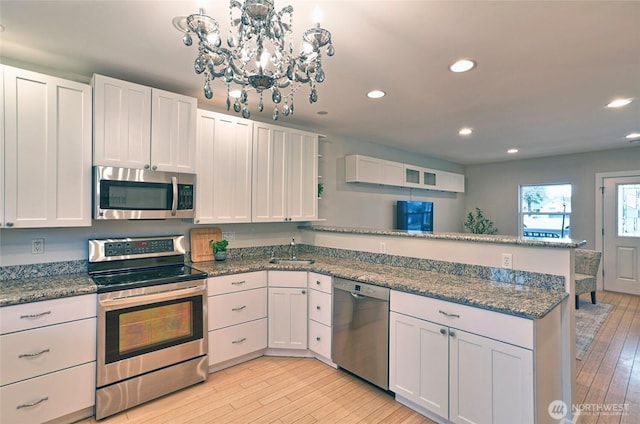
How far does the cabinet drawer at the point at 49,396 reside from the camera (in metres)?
1.92

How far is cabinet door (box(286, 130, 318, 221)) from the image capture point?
3.63 m

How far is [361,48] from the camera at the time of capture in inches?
84.7

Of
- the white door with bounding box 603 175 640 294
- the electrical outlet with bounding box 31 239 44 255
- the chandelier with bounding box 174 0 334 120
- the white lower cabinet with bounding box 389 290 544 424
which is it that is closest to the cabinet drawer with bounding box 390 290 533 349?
the white lower cabinet with bounding box 389 290 544 424

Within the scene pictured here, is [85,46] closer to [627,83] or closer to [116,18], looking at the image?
[116,18]

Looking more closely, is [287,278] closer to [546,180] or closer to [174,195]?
[174,195]

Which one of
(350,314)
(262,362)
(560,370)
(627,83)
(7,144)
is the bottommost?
(262,362)

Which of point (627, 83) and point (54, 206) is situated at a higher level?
point (627, 83)

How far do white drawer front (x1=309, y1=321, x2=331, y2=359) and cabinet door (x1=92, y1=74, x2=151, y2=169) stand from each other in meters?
2.03

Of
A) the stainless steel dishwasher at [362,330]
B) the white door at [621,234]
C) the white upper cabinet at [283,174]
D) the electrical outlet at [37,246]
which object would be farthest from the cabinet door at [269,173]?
the white door at [621,234]

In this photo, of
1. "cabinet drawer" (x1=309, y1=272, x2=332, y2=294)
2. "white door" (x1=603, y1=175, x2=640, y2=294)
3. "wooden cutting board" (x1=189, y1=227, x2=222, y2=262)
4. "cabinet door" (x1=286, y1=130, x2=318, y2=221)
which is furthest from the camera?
"white door" (x1=603, y1=175, x2=640, y2=294)

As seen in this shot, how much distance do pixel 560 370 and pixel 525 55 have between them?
2123mm

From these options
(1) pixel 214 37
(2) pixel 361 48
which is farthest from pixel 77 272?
(2) pixel 361 48

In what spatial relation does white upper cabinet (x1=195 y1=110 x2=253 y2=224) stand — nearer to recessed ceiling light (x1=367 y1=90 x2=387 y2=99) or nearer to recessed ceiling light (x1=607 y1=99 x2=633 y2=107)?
recessed ceiling light (x1=367 y1=90 x2=387 y2=99)

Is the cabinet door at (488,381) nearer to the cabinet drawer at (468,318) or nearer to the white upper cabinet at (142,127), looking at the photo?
the cabinet drawer at (468,318)
